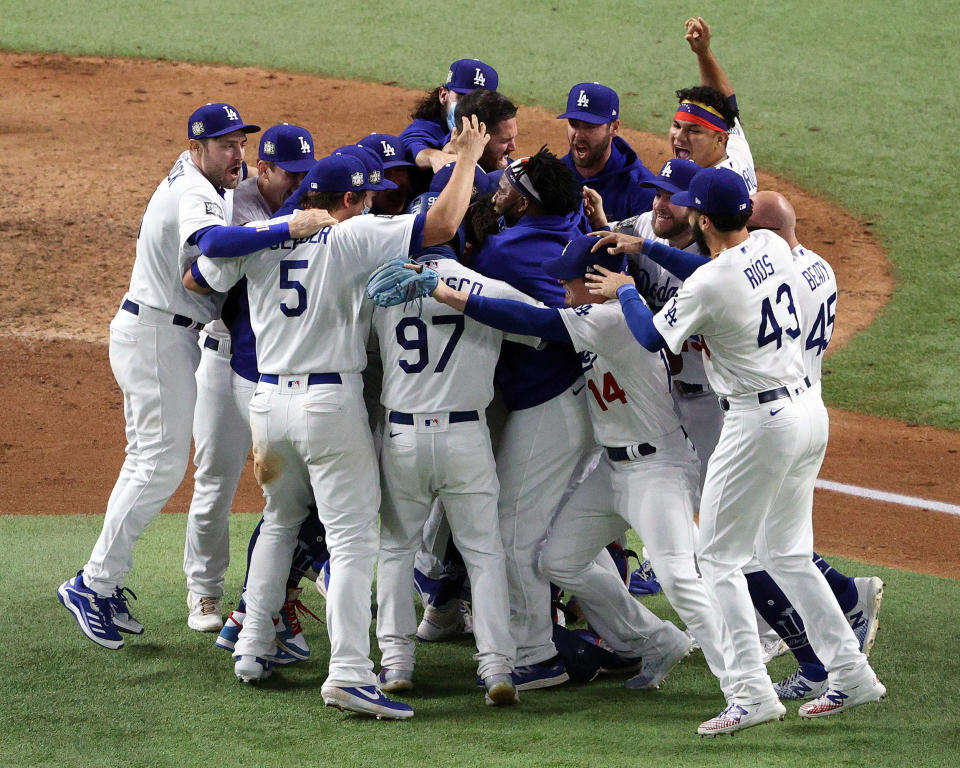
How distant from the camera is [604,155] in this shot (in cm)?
573

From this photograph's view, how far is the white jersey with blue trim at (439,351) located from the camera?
4414 mm

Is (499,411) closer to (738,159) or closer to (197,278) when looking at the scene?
(197,278)

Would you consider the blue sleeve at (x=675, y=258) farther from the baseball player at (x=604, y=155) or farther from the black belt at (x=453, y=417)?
the baseball player at (x=604, y=155)

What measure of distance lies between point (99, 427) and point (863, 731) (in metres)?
5.85

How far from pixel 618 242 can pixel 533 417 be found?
78 cm

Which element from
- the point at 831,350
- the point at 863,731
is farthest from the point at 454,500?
the point at 831,350

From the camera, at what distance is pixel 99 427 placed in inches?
328

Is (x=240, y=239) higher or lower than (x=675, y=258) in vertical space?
lower

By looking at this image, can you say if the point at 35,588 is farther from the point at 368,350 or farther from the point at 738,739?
the point at 738,739

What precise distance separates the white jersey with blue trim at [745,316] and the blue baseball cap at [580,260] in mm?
378

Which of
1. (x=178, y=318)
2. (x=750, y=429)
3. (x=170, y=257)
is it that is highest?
(x=750, y=429)

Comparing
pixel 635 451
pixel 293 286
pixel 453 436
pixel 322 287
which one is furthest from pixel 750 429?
pixel 293 286

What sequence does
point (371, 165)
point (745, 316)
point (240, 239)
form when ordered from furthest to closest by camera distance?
point (371, 165) < point (240, 239) < point (745, 316)

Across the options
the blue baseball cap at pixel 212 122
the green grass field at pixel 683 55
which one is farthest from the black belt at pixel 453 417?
the green grass field at pixel 683 55
